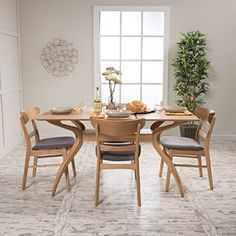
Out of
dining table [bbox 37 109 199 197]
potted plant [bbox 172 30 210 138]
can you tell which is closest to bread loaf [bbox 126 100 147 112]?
dining table [bbox 37 109 199 197]

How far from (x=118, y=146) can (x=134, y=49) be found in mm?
3004

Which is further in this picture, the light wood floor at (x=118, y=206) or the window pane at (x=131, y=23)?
the window pane at (x=131, y=23)

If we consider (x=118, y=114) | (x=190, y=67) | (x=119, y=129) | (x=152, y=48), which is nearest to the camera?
(x=119, y=129)

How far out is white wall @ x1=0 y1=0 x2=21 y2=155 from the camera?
4680 millimetres

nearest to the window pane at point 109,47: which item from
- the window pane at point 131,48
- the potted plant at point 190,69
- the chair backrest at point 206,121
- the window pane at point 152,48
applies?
the window pane at point 131,48

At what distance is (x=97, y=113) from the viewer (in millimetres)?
3445

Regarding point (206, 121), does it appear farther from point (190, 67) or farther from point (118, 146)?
point (190, 67)

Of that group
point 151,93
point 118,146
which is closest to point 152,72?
point 151,93

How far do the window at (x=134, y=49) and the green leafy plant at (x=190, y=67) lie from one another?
0.33 metres

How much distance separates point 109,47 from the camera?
5648 mm

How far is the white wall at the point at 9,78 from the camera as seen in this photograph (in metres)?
4.68

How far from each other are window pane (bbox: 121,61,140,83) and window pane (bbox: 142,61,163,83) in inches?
4.0

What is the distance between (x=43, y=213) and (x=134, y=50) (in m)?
3.52

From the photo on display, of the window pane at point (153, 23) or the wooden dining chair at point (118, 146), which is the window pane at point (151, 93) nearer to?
the window pane at point (153, 23)
